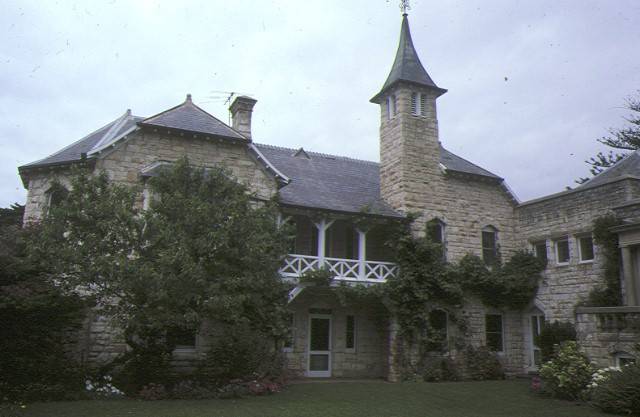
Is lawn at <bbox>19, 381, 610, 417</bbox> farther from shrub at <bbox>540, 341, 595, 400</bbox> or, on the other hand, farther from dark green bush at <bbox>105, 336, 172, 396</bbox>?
dark green bush at <bbox>105, 336, 172, 396</bbox>

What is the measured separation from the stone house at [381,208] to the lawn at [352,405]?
3608 millimetres

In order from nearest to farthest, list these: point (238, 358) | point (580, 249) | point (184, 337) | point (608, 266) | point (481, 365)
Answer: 1. point (238, 358)
2. point (184, 337)
3. point (608, 266)
4. point (580, 249)
5. point (481, 365)

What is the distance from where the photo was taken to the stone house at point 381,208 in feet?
56.1

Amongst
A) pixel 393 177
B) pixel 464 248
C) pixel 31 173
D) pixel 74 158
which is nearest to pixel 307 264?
pixel 393 177

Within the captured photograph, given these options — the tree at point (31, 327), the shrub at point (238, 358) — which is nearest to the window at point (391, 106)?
the shrub at point (238, 358)

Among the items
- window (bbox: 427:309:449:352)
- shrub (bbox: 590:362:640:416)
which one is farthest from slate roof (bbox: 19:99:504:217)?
shrub (bbox: 590:362:640:416)

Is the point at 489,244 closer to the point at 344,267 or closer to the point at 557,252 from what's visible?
Answer: the point at 557,252

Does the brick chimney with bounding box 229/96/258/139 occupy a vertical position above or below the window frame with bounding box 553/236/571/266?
above

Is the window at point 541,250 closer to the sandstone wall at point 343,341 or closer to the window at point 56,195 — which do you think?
the sandstone wall at point 343,341

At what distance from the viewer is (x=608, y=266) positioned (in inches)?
700

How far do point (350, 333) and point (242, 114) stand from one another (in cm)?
883

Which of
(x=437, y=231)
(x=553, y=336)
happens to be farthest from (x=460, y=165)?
(x=553, y=336)

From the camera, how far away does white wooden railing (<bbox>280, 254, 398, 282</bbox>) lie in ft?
59.7

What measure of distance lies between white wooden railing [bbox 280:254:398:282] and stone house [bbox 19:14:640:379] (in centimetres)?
6
